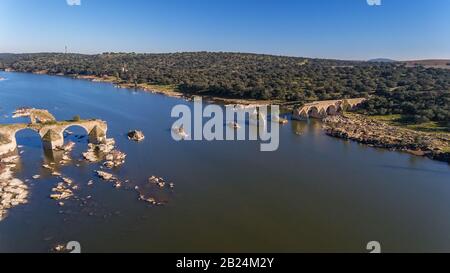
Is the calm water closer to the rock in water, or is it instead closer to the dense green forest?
the rock in water

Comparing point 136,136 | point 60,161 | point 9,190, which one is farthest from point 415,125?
point 9,190

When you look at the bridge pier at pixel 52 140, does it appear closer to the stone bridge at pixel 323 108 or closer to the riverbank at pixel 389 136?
the riverbank at pixel 389 136

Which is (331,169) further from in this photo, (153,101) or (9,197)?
(153,101)

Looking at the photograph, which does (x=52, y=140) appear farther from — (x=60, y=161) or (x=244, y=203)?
(x=244, y=203)

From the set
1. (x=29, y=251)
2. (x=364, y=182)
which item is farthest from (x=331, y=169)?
(x=29, y=251)

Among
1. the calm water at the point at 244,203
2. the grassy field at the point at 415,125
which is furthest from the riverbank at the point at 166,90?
the calm water at the point at 244,203

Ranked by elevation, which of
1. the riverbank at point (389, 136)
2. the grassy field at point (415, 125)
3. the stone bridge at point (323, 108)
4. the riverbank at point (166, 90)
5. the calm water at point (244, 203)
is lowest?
the calm water at point (244, 203)
